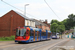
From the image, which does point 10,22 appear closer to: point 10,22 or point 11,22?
point 10,22

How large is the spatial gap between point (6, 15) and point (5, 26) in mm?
4358

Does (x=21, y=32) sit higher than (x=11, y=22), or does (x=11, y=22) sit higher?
(x=11, y=22)

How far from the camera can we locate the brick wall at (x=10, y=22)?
50.6 metres

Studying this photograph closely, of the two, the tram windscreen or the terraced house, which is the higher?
the terraced house

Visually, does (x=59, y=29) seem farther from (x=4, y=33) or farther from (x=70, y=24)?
(x=4, y=33)

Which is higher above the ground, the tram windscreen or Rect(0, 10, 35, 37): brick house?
Rect(0, 10, 35, 37): brick house

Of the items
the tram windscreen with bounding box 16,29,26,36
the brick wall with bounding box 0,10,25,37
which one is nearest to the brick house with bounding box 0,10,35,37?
the brick wall with bounding box 0,10,25,37

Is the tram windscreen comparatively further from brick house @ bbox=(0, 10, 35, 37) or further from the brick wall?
the brick wall

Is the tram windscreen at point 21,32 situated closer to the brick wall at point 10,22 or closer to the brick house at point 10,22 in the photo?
the brick house at point 10,22

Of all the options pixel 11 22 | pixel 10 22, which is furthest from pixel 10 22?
pixel 11 22

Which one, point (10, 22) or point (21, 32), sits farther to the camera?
point (10, 22)

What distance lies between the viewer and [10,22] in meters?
51.0

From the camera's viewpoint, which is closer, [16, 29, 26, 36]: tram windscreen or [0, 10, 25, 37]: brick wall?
[16, 29, 26, 36]: tram windscreen

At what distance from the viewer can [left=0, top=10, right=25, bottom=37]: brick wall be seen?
50.6 m
